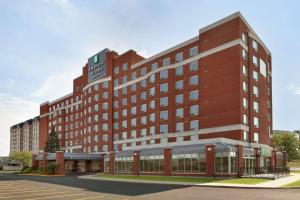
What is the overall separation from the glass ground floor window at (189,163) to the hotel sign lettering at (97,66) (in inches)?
1516

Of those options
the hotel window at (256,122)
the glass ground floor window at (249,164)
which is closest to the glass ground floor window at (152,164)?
the glass ground floor window at (249,164)

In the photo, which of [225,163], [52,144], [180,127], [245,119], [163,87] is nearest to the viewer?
[225,163]

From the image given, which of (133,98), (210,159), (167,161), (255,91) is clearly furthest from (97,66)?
(210,159)

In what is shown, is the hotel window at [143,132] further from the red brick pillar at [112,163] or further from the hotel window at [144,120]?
the red brick pillar at [112,163]

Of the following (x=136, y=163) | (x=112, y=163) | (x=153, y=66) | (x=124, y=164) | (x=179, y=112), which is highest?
(x=153, y=66)

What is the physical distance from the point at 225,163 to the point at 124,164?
22.0 m

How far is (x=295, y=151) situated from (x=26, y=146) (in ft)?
397

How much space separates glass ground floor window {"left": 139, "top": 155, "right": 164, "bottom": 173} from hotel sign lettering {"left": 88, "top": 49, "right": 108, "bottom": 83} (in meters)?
32.4

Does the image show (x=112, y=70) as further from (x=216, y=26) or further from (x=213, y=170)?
(x=213, y=170)

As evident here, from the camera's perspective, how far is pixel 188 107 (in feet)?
195

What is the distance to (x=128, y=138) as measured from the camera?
72.8m

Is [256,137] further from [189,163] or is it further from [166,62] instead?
[166,62]

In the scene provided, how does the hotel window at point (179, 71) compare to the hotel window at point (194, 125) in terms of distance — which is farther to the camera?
the hotel window at point (179, 71)

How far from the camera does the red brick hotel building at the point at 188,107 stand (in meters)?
49.2
